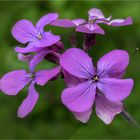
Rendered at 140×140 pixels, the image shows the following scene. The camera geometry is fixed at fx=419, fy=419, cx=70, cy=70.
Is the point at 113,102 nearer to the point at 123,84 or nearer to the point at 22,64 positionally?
the point at 123,84

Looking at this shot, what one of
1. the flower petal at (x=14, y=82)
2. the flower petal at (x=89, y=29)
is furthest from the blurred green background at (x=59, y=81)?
the flower petal at (x=89, y=29)

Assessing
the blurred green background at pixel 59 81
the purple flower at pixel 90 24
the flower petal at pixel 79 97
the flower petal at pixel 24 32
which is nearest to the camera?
the flower petal at pixel 79 97

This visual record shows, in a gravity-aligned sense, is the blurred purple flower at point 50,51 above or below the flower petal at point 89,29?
below

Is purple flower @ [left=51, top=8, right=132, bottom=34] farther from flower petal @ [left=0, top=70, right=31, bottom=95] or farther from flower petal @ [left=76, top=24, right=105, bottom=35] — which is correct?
flower petal @ [left=0, top=70, right=31, bottom=95]

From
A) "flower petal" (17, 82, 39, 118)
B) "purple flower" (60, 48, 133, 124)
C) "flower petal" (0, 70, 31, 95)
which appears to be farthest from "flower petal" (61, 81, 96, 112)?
"flower petal" (0, 70, 31, 95)

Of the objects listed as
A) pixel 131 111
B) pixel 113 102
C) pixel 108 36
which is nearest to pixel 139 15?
pixel 108 36

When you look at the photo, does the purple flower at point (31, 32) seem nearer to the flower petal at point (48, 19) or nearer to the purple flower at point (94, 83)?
the flower petal at point (48, 19)

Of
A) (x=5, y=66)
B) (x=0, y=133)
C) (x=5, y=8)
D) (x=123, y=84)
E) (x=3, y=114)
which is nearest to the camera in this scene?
(x=123, y=84)

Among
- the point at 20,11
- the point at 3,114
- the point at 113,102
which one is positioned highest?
the point at 113,102
